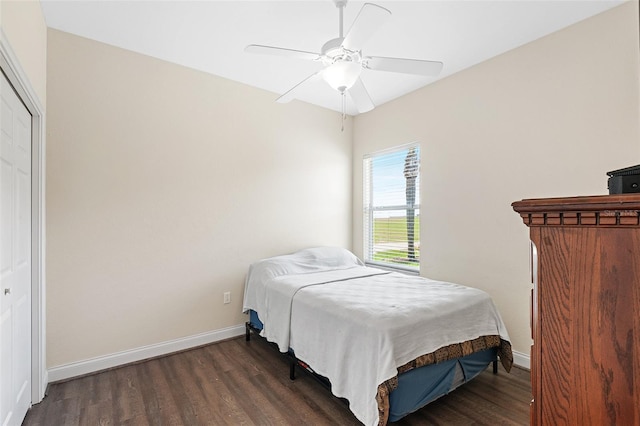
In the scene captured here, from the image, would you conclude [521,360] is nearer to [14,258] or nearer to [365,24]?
[365,24]

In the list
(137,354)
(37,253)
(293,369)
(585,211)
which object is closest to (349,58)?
(585,211)

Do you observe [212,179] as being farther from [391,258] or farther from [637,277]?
[637,277]

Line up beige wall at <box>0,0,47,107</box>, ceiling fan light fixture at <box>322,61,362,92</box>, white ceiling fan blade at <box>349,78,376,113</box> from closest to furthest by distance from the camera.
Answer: beige wall at <box>0,0,47,107</box>
ceiling fan light fixture at <box>322,61,362,92</box>
white ceiling fan blade at <box>349,78,376,113</box>

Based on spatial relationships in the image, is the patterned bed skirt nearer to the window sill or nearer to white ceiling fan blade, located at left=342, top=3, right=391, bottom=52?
the window sill

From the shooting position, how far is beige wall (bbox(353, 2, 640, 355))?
2287 millimetres

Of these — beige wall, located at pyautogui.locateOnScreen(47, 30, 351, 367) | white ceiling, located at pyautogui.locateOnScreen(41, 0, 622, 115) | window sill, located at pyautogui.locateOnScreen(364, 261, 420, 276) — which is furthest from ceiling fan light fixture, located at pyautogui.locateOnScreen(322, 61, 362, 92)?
window sill, located at pyautogui.locateOnScreen(364, 261, 420, 276)

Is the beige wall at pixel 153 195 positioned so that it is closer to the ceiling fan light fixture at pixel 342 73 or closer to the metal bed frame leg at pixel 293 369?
the metal bed frame leg at pixel 293 369

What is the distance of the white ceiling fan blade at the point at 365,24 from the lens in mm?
1616

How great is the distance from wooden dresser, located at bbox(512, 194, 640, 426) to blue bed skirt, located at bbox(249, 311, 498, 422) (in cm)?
138

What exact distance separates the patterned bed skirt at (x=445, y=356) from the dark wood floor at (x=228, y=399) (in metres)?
0.29

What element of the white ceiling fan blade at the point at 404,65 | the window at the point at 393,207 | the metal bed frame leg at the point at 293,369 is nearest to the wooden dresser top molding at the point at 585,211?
the white ceiling fan blade at the point at 404,65

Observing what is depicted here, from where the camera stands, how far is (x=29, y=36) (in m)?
1.93

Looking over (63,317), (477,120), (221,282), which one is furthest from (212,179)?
(477,120)

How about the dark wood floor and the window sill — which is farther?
the window sill
